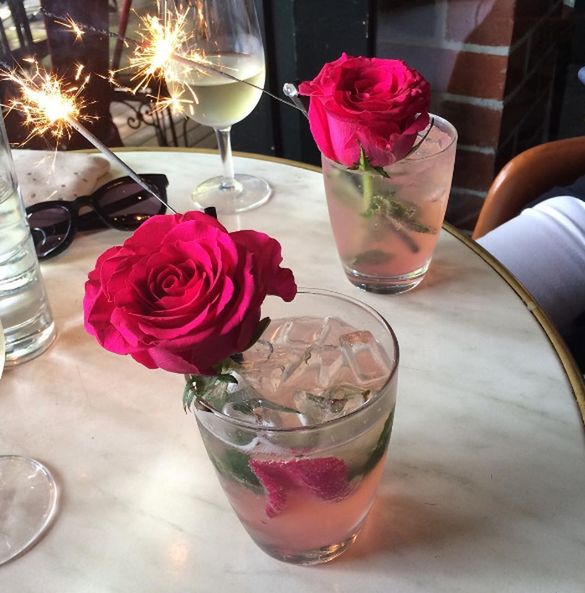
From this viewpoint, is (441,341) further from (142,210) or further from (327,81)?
(142,210)

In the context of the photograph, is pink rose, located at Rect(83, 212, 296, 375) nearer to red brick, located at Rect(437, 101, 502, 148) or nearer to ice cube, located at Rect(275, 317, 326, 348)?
ice cube, located at Rect(275, 317, 326, 348)

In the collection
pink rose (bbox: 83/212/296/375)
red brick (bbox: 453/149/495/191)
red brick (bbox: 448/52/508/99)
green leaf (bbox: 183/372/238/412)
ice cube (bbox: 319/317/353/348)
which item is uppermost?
pink rose (bbox: 83/212/296/375)

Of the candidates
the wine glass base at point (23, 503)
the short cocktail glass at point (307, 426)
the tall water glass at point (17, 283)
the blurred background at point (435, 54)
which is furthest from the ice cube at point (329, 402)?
the blurred background at point (435, 54)

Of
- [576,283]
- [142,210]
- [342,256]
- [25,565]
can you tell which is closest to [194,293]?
[25,565]

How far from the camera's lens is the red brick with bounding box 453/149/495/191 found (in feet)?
4.85

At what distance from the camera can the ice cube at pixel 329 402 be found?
0.40 meters

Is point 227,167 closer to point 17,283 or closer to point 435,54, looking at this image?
point 17,283

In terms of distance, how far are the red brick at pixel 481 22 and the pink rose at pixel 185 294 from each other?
3.65 feet

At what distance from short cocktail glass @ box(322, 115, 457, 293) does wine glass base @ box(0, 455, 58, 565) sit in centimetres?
31

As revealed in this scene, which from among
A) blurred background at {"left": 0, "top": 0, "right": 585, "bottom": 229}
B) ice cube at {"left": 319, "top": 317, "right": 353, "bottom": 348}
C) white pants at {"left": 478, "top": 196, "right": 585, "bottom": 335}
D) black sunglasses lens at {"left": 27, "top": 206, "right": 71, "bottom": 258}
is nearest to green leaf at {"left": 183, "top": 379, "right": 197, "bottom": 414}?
ice cube at {"left": 319, "top": 317, "right": 353, "bottom": 348}

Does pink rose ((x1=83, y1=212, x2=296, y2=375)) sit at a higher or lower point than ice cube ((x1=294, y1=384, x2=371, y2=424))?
higher

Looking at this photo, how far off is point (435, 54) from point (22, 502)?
3.95ft

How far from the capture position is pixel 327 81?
0.55m

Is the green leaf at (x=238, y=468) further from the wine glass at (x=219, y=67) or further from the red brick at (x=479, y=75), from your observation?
the red brick at (x=479, y=75)
